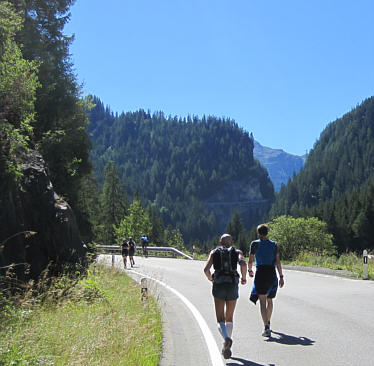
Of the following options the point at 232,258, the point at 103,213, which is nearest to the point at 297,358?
the point at 232,258

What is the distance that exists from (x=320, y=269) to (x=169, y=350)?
1200 centimetres

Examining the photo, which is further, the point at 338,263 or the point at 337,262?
the point at 337,262

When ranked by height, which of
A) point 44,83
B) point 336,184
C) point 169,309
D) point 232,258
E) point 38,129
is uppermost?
point 336,184

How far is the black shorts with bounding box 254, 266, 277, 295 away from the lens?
7.34m

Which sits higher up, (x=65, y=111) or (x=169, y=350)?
(x=65, y=111)

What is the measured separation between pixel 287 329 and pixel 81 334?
3.47m

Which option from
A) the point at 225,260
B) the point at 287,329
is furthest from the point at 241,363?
the point at 287,329

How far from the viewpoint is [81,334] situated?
637cm

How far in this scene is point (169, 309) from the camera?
9969mm

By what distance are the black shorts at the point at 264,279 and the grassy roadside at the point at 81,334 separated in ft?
5.96

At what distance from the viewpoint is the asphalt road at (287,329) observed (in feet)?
18.8

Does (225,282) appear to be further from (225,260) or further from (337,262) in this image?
(337,262)

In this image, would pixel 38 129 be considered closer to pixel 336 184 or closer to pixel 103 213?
pixel 103 213

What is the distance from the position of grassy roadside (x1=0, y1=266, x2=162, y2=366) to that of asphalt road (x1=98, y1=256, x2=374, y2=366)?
0.37 m
